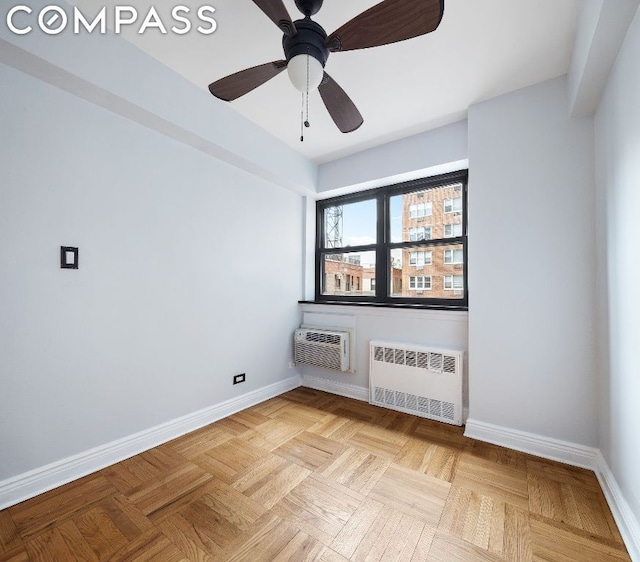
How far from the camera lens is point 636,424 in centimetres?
134

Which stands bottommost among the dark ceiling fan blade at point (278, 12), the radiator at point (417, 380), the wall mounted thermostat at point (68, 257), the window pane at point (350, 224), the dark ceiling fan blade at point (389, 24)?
the radiator at point (417, 380)

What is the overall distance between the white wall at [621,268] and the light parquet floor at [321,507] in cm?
34

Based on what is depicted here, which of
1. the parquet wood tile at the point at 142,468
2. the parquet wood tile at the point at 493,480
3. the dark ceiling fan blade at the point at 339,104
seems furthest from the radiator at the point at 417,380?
the dark ceiling fan blade at the point at 339,104

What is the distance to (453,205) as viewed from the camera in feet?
9.53

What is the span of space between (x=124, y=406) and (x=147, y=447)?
0.35 metres

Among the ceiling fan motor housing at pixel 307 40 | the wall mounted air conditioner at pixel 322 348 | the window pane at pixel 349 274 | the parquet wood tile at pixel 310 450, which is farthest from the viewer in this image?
the window pane at pixel 349 274

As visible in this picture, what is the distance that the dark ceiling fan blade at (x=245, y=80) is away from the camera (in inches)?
61.0

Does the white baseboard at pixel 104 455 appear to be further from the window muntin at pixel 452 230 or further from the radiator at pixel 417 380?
the window muntin at pixel 452 230

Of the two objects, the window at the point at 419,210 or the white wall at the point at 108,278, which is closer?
the white wall at the point at 108,278

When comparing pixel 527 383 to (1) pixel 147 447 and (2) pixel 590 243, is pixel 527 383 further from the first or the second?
(1) pixel 147 447

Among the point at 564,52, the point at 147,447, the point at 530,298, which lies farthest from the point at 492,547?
the point at 564,52

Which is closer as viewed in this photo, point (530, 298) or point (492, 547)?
point (492, 547)

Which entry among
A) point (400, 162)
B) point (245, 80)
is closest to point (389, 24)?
point (245, 80)

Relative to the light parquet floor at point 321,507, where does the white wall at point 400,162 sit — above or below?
above
